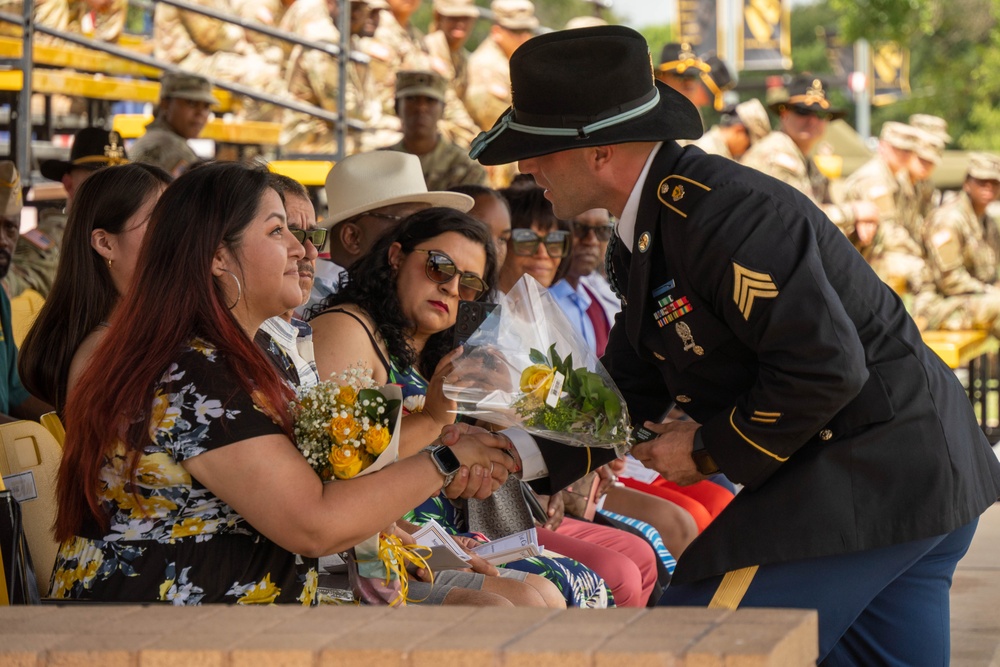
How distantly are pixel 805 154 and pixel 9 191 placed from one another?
818cm

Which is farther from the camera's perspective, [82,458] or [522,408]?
[522,408]

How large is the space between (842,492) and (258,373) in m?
1.30

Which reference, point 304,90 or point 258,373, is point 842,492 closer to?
point 258,373

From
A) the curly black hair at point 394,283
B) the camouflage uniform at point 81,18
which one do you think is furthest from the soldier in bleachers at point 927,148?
the curly black hair at point 394,283

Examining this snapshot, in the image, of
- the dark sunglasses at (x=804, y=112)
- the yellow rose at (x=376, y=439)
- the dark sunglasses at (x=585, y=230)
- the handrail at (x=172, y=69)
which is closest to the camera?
the yellow rose at (x=376, y=439)

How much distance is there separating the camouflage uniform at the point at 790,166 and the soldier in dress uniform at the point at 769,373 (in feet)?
27.0

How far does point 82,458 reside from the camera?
2.73 m

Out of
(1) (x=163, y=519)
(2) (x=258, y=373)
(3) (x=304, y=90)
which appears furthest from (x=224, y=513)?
(3) (x=304, y=90)

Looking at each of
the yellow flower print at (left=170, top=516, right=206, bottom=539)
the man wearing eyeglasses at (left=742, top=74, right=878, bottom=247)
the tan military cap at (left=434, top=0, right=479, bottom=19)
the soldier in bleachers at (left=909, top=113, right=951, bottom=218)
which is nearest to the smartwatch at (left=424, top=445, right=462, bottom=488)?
the yellow flower print at (left=170, top=516, right=206, bottom=539)

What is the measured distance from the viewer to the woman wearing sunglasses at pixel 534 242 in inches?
243

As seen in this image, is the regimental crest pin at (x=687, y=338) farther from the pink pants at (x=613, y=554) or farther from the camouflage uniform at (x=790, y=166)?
the camouflage uniform at (x=790, y=166)

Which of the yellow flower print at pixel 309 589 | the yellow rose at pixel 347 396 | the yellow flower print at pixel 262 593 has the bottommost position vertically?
the yellow flower print at pixel 309 589

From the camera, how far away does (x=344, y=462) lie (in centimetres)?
277

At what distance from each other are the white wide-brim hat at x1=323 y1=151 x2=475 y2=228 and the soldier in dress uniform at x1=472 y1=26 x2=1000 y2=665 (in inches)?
84.1
